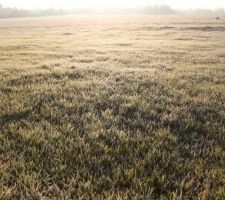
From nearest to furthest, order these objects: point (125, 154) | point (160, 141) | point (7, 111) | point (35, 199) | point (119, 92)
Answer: point (35, 199), point (125, 154), point (160, 141), point (7, 111), point (119, 92)

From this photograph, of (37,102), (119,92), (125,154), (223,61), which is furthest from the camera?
(223,61)

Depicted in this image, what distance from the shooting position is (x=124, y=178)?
3.64m

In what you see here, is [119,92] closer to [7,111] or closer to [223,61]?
[7,111]

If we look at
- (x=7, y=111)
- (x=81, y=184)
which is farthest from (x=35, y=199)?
(x=7, y=111)

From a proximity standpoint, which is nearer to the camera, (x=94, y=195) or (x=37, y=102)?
(x=94, y=195)

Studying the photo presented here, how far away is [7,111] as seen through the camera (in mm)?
5844

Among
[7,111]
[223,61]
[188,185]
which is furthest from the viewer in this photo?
[223,61]

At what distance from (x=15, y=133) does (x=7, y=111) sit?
3.86 feet

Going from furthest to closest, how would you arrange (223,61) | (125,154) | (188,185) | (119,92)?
(223,61), (119,92), (125,154), (188,185)

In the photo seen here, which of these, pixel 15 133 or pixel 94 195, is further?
pixel 15 133

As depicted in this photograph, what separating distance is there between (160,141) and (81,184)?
5.33 feet

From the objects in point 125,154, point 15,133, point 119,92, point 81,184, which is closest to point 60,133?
point 15,133

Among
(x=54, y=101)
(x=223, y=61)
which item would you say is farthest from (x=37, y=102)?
(x=223, y=61)

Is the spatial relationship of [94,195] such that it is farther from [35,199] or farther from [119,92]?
[119,92]
